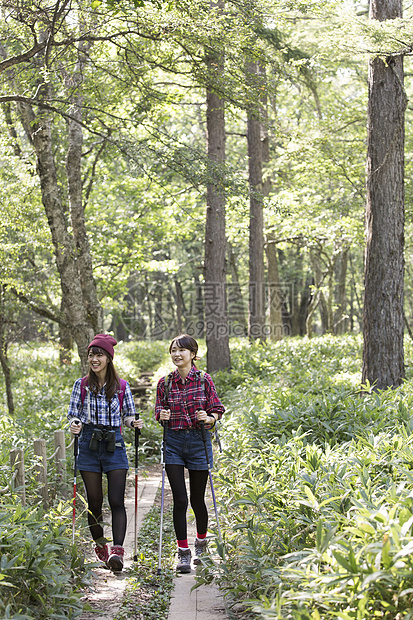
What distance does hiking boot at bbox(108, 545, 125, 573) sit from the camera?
5.02 meters

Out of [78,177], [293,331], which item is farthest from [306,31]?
[293,331]

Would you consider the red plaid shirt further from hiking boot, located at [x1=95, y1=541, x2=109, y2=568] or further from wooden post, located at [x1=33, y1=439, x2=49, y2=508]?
wooden post, located at [x1=33, y1=439, x2=49, y2=508]

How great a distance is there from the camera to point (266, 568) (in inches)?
167

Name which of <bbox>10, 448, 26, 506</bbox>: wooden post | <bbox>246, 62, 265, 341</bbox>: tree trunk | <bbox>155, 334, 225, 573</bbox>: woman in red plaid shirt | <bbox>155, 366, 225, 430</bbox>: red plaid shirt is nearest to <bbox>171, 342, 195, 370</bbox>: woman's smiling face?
<bbox>155, 334, 225, 573</bbox>: woman in red plaid shirt

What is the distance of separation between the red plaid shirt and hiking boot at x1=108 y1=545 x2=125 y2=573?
1.08 meters

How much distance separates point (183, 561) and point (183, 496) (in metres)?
0.53

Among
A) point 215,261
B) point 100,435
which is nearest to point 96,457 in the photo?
point 100,435

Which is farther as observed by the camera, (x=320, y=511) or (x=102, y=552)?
(x=102, y=552)

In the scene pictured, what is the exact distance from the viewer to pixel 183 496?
207 inches

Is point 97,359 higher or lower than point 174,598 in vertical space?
higher

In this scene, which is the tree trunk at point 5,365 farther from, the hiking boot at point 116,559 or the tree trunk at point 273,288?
the tree trunk at point 273,288

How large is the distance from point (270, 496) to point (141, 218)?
1489 cm

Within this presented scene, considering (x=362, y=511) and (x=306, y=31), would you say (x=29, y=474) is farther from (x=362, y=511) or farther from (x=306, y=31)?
(x=306, y=31)

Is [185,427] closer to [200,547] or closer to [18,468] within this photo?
[200,547]
